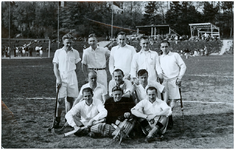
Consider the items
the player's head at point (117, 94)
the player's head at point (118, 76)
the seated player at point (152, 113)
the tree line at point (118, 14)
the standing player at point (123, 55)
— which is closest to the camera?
the seated player at point (152, 113)

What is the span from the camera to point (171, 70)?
388 centimetres

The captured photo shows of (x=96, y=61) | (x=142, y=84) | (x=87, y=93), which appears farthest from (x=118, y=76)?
(x=96, y=61)

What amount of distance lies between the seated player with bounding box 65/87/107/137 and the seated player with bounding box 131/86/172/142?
425 mm

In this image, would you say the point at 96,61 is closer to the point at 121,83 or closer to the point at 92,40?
the point at 92,40

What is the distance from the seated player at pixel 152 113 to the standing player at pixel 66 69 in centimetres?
107

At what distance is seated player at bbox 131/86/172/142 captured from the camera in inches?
130

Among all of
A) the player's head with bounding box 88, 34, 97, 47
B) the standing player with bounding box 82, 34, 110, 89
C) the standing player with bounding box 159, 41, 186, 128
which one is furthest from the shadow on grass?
the player's head with bounding box 88, 34, 97, 47

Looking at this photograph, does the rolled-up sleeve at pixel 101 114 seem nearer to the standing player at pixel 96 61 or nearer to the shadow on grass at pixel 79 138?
the shadow on grass at pixel 79 138

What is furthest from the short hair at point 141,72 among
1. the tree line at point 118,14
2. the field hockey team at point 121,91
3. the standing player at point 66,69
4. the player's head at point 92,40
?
the tree line at point 118,14

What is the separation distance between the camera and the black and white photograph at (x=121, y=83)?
10.9 ft

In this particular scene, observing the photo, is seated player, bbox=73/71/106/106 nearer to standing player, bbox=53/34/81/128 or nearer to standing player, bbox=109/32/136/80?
standing player, bbox=53/34/81/128

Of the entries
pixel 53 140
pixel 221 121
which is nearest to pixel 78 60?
pixel 53 140

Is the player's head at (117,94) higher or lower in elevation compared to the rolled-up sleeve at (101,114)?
higher

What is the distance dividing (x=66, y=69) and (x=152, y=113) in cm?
136
